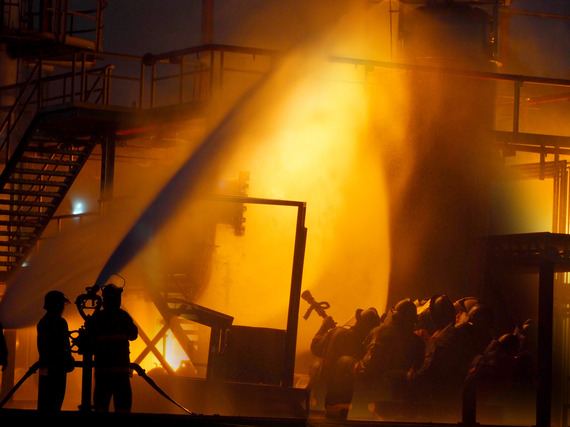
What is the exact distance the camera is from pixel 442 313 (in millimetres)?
15250

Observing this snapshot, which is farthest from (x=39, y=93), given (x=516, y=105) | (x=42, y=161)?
(x=516, y=105)

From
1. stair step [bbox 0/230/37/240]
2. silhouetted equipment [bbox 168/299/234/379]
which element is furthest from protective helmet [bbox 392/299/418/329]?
stair step [bbox 0/230/37/240]

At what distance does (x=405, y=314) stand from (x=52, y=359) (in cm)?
554

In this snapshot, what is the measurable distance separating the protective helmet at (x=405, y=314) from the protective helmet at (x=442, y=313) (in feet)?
1.33

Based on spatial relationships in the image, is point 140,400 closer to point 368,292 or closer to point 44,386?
point 44,386

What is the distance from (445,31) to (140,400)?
9.19m

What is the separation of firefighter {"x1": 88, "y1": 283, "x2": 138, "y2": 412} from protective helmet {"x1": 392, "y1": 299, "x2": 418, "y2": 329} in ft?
15.1

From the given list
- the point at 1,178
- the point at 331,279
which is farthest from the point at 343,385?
the point at 1,178

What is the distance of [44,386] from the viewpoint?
11.1 metres

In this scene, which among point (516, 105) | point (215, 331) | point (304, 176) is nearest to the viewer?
point (215, 331)

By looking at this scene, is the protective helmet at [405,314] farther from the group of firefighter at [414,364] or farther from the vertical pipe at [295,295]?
the vertical pipe at [295,295]

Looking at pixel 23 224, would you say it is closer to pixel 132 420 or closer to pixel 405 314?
pixel 405 314

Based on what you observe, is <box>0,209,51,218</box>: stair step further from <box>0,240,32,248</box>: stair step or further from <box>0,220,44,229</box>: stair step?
<box>0,240,32,248</box>: stair step

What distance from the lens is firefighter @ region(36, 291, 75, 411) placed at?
435 inches
